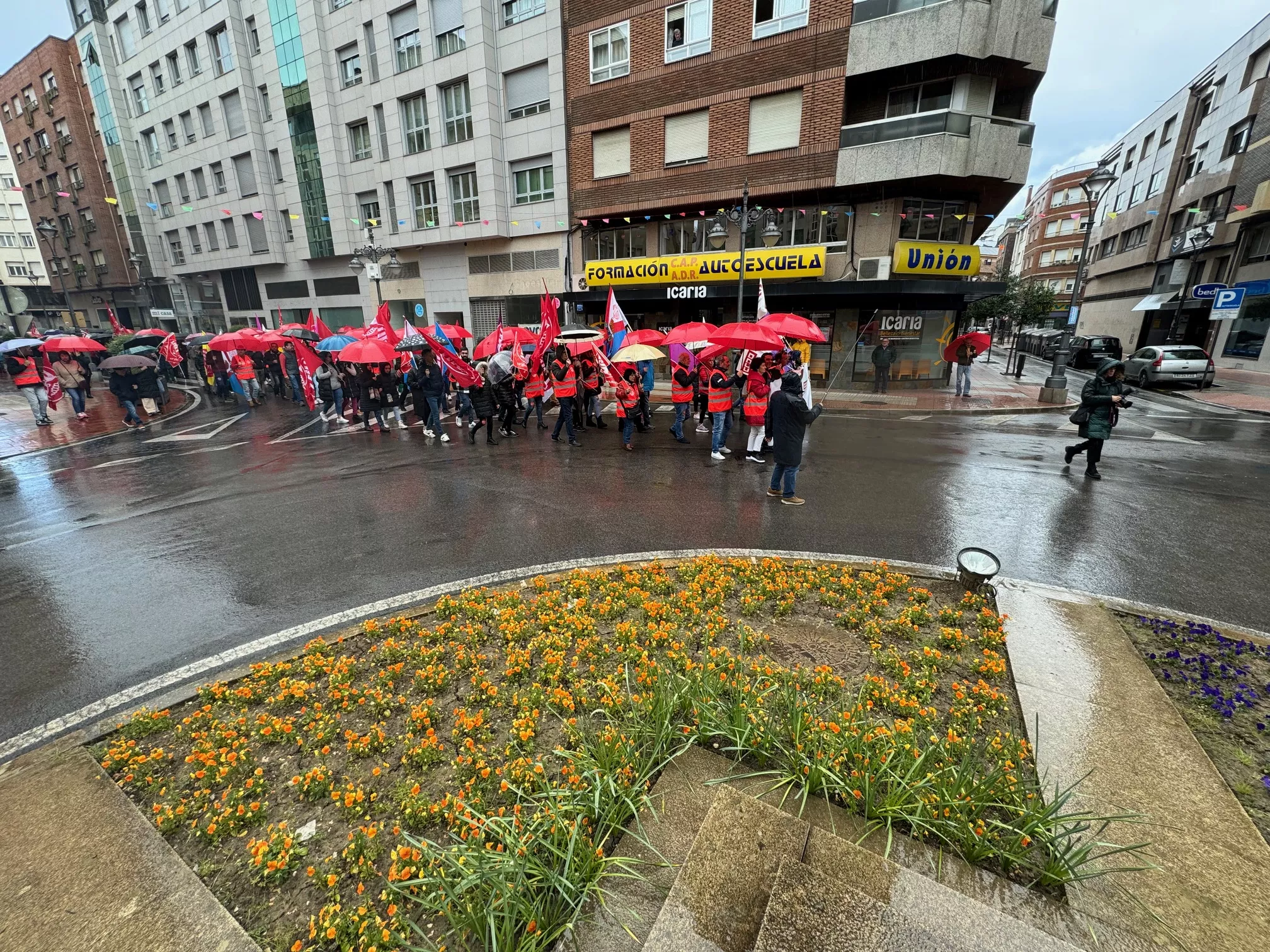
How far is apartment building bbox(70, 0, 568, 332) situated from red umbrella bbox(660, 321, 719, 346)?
49.4 ft

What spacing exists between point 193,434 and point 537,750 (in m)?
15.3

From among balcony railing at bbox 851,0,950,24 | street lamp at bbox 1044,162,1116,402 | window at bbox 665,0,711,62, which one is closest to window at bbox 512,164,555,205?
window at bbox 665,0,711,62

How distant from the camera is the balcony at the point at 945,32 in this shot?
1538 cm

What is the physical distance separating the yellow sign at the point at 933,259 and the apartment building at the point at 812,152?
0.05 m

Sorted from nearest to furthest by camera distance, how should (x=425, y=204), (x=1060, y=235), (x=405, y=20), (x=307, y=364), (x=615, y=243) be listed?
(x=307, y=364)
(x=615, y=243)
(x=405, y=20)
(x=425, y=204)
(x=1060, y=235)

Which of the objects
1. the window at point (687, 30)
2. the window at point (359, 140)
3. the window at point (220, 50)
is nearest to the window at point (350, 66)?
the window at point (359, 140)

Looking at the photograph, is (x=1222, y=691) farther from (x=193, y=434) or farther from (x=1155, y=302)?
(x=1155, y=302)

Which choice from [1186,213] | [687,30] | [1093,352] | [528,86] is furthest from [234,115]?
[1186,213]

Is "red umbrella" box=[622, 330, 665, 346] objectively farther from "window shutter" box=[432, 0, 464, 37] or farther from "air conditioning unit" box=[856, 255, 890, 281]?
"window shutter" box=[432, 0, 464, 37]

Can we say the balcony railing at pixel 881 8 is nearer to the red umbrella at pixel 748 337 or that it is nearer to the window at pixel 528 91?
the window at pixel 528 91

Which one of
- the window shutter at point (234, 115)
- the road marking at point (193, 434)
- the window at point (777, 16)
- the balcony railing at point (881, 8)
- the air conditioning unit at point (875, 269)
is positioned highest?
the window shutter at point (234, 115)

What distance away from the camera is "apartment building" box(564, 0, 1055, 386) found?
53.6ft

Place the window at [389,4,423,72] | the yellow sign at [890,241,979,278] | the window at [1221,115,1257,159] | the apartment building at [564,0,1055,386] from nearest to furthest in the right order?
the apartment building at [564,0,1055,386], the yellow sign at [890,241,979,278], the window at [1221,115,1257,159], the window at [389,4,423,72]

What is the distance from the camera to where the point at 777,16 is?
57.5ft
